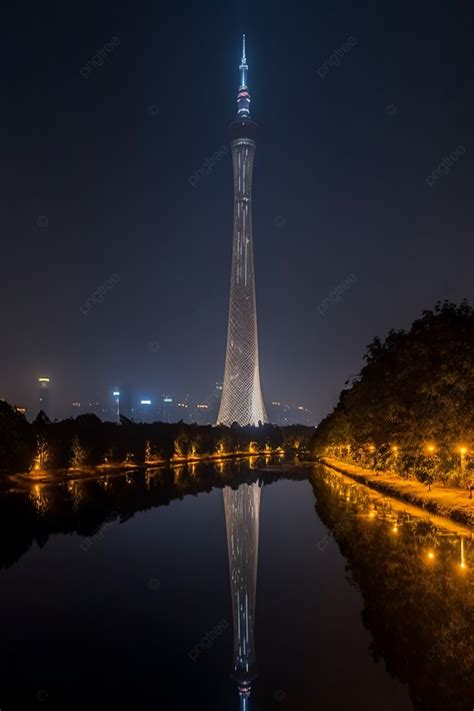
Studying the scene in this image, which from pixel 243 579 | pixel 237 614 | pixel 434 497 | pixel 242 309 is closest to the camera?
pixel 237 614

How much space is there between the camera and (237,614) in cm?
1027

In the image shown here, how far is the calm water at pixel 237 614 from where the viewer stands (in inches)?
284

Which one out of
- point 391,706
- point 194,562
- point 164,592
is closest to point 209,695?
point 391,706

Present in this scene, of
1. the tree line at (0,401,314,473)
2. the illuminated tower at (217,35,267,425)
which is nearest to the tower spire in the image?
the illuminated tower at (217,35,267,425)

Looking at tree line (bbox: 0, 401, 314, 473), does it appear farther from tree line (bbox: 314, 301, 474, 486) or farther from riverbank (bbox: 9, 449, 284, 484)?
tree line (bbox: 314, 301, 474, 486)

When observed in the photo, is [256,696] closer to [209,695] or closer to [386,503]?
[209,695]

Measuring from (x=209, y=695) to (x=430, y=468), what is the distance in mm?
20260

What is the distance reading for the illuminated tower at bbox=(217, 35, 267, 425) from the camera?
238 ft

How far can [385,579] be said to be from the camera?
11.9 meters

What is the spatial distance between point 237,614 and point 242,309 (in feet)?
207

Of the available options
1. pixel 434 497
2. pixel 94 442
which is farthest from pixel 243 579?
pixel 94 442

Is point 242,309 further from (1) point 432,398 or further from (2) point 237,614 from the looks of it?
(2) point 237,614

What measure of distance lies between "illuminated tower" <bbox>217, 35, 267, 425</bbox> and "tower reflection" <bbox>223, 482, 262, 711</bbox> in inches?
1793

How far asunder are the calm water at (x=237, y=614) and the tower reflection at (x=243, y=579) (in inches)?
1.8
